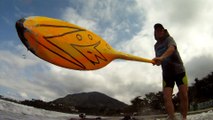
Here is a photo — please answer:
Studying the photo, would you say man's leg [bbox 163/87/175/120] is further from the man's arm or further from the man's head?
the man's head

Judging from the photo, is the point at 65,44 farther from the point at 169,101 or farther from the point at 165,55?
the point at 169,101

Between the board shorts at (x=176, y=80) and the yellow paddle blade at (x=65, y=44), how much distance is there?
0.55m

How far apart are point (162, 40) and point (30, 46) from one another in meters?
2.38

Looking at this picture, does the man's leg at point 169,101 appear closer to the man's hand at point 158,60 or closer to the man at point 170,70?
the man at point 170,70

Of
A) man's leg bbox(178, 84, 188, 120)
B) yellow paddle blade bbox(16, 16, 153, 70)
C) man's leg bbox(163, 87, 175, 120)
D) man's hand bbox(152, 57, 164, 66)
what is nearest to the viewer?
yellow paddle blade bbox(16, 16, 153, 70)

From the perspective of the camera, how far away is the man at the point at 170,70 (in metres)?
5.17

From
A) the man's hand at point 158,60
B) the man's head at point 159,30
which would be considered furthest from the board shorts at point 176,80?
the man's head at point 159,30

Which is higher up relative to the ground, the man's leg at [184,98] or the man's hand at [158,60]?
the man's hand at [158,60]

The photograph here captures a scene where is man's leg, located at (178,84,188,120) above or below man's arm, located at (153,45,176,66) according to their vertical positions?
below

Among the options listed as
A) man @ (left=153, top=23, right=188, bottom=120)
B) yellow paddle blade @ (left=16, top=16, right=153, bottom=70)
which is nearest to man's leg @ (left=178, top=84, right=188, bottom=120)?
man @ (left=153, top=23, right=188, bottom=120)

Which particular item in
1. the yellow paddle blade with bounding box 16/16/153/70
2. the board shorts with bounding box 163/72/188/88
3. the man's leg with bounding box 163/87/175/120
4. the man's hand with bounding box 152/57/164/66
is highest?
the yellow paddle blade with bounding box 16/16/153/70

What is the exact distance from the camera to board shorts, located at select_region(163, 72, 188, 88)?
5.25 metres

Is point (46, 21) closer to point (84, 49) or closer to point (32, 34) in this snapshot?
point (32, 34)

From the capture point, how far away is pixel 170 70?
208 inches
